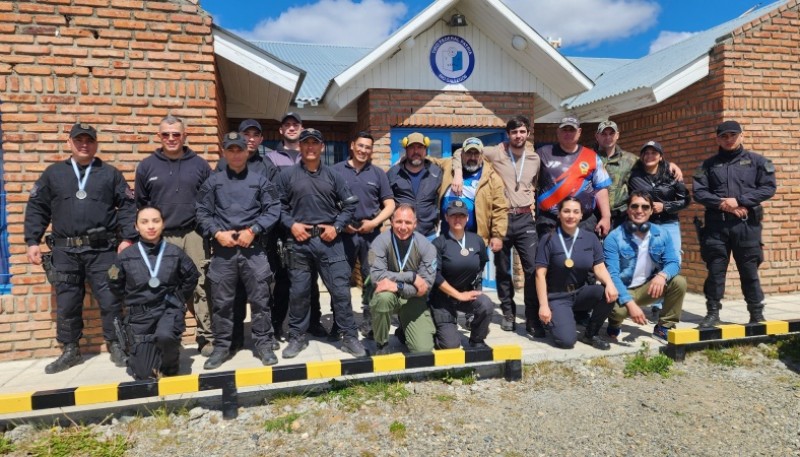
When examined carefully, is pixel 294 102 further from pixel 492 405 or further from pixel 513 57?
pixel 492 405

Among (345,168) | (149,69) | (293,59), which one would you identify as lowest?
(345,168)

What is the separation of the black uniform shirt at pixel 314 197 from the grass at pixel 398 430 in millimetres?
1909

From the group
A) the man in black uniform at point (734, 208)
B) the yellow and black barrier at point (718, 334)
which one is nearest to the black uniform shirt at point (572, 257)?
the yellow and black barrier at point (718, 334)

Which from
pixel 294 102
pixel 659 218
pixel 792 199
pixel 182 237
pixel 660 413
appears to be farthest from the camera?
pixel 294 102

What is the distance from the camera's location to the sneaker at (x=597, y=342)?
457 cm

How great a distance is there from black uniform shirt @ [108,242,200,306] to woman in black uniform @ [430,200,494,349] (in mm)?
2263

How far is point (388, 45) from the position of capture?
22.3 ft

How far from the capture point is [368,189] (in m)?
4.91

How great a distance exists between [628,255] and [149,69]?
540 cm

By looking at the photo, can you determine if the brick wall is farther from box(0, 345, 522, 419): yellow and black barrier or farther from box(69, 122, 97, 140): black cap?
box(0, 345, 522, 419): yellow and black barrier

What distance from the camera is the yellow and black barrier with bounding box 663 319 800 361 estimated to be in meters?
4.33

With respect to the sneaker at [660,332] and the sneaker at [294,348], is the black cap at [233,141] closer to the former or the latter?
the sneaker at [294,348]

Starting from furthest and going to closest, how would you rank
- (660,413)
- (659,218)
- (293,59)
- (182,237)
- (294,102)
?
(293,59), (294,102), (659,218), (182,237), (660,413)

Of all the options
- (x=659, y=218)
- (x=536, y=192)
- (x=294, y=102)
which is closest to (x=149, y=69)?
(x=294, y=102)
